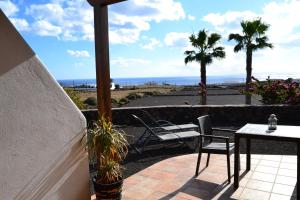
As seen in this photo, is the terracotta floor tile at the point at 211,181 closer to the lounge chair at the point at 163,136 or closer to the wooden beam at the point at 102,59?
the lounge chair at the point at 163,136

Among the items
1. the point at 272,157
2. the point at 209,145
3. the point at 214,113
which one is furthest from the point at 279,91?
the point at 209,145

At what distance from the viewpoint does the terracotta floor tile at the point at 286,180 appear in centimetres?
391

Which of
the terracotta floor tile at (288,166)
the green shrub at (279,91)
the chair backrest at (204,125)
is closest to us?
the chair backrest at (204,125)

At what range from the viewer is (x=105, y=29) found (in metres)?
3.56

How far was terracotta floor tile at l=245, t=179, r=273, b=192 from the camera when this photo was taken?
3764 millimetres

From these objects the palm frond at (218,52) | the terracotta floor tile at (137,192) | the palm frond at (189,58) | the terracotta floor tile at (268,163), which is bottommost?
the terracotta floor tile at (137,192)

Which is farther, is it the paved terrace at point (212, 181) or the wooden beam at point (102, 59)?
the paved terrace at point (212, 181)

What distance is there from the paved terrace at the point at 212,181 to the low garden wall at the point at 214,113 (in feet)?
12.2

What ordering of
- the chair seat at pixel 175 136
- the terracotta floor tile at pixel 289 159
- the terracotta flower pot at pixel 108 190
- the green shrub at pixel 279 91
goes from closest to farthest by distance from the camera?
1. the terracotta flower pot at pixel 108 190
2. the terracotta floor tile at pixel 289 159
3. the chair seat at pixel 175 136
4. the green shrub at pixel 279 91

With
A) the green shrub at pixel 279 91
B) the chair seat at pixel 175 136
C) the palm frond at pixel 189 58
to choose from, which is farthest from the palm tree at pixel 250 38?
the chair seat at pixel 175 136

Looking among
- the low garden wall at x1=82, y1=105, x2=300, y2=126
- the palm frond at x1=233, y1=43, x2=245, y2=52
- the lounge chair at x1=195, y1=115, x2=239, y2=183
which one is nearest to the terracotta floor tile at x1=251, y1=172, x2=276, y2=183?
the lounge chair at x1=195, y1=115, x2=239, y2=183

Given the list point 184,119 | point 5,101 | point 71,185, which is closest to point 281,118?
point 184,119

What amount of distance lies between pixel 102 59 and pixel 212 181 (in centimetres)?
224

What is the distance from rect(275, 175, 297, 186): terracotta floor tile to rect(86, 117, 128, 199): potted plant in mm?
2203
